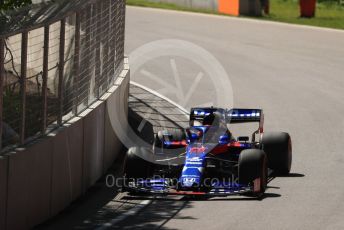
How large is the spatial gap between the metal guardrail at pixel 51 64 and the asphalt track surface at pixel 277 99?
1719mm

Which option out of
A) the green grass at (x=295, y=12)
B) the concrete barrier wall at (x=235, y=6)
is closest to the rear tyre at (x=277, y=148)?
the green grass at (x=295, y=12)

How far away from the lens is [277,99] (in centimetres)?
2364

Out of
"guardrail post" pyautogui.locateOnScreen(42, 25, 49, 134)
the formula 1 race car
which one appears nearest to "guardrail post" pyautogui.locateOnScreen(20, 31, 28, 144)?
"guardrail post" pyautogui.locateOnScreen(42, 25, 49, 134)

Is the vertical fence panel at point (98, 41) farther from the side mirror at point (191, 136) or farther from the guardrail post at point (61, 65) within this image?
the guardrail post at point (61, 65)

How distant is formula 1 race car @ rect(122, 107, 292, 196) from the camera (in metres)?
15.0

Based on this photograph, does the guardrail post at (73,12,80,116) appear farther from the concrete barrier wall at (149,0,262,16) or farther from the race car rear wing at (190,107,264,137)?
the concrete barrier wall at (149,0,262,16)

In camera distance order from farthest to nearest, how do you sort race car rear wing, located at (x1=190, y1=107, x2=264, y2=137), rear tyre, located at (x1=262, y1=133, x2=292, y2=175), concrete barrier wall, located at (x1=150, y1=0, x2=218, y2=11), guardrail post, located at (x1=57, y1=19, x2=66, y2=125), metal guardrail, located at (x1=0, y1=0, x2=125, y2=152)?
concrete barrier wall, located at (x1=150, y1=0, x2=218, y2=11)
race car rear wing, located at (x1=190, y1=107, x2=264, y2=137)
rear tyre, located at (x1=262, y1=133, x2=292, y2=175)
guardrail post, located at (x1=57, y1=19, x2=66, y2=125)
metal guardrail, located at (x1=0, y1=0, x2=125, y2=152)

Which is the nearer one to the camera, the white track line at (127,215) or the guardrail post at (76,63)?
the white track line at (127,215)

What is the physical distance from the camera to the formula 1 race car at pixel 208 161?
49.2 ft

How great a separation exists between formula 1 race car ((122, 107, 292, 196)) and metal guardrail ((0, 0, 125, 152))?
121 cm

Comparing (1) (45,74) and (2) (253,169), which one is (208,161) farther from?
(1) (45,74)

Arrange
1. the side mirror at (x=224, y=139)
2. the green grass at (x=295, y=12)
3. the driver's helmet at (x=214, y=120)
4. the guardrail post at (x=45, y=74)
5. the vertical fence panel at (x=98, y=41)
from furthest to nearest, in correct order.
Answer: the green grass at (x=295, y=12) → the vertical fence panel at (x=98, y=41) → the driver's helmet at (x=214, y=120) → the side mirror at (x=224, y=139) → the guardrail post at (x=45, y=74)

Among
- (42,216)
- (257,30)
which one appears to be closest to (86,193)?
(42,216)

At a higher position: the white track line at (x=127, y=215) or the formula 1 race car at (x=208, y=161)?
the formula 1 race car at (x=208, y=161)
